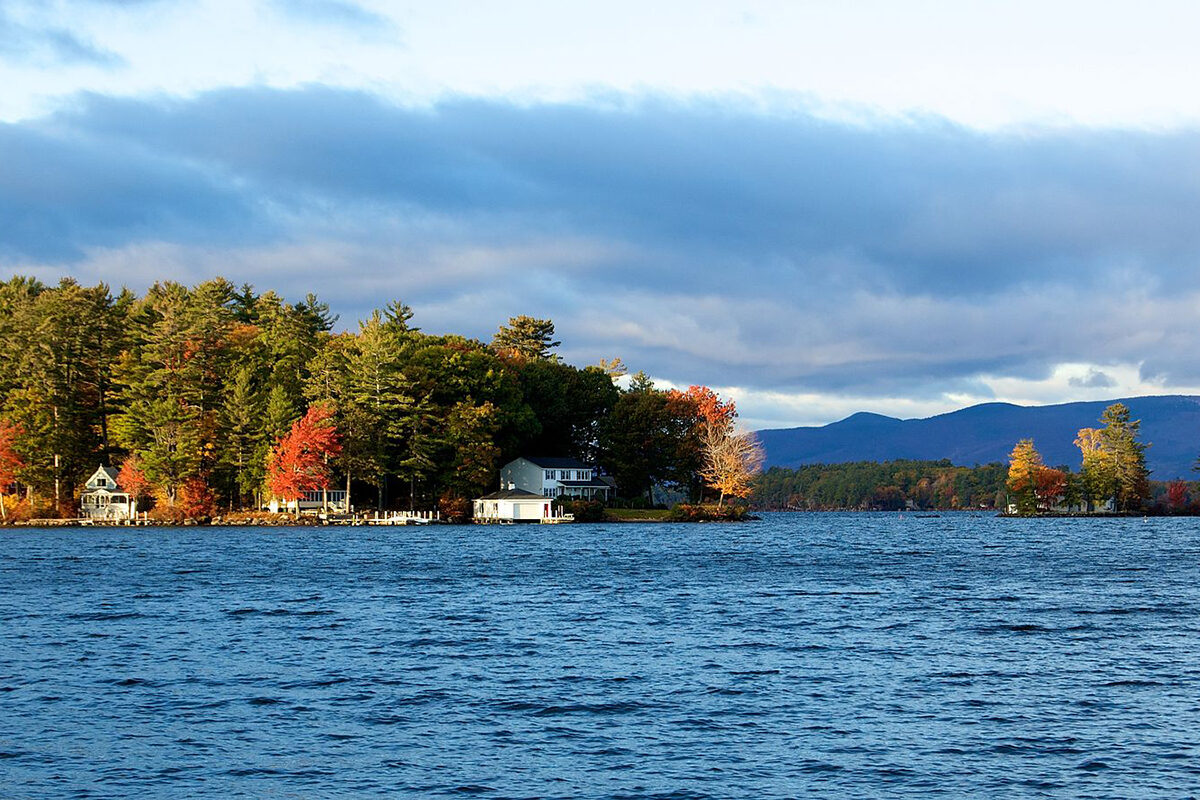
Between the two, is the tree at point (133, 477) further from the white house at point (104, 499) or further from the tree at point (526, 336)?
the tree at point (526, 336)

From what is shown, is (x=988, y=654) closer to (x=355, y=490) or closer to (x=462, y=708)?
(x=462, y=708)

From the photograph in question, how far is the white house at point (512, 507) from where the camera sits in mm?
126625

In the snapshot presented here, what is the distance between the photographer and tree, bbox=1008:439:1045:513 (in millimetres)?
179875

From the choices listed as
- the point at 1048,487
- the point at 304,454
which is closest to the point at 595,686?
the point at 304,454

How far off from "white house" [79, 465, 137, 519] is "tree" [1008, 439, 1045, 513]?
12889 centimetres

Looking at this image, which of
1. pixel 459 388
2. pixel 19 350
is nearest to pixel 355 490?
pixel 459 388

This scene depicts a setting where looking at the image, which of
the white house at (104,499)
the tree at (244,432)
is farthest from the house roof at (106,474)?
the tree at (244,432)

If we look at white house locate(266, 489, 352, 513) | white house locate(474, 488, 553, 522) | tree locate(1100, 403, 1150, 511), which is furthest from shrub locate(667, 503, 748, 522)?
tree locate(1100, 403, 1150, 511)

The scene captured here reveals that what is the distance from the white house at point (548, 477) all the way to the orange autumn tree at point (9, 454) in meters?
51.6

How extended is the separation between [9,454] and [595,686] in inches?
4059

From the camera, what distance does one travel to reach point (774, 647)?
107ft

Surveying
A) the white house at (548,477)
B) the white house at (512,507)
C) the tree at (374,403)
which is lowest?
the white house at (512,507)

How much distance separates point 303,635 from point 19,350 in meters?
101

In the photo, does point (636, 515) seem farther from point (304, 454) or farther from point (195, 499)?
point (195, 499)
